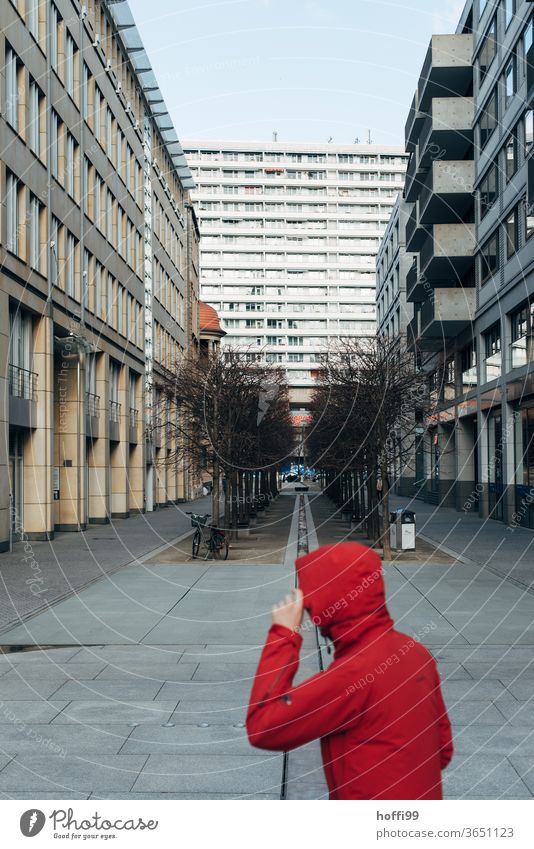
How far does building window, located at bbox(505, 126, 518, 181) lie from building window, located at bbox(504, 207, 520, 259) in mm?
1275

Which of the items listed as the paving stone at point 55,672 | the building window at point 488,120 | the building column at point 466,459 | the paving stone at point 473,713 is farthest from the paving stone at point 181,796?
the building column at point 466,459

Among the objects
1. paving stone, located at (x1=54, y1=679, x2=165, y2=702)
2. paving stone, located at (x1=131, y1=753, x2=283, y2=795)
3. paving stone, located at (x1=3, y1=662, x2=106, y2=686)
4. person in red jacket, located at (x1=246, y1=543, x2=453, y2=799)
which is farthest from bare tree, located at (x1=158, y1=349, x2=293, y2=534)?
person in red jacket, located at (x1=246, y1=543, x2=453, y2=799)

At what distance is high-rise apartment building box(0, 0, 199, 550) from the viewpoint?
2630 centimetres

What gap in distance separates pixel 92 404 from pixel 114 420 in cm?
494

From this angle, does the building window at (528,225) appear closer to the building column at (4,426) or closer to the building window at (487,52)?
the building window at (487,52)

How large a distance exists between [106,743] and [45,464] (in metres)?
21.9

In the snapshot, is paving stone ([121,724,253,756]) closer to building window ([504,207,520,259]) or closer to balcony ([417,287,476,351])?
building window ([504,207,520,259])

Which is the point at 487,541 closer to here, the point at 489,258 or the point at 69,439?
the point at 489,258

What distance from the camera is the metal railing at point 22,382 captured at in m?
26.0

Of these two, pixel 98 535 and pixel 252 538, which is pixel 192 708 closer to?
pixel 252 538

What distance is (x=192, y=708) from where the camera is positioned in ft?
27.2

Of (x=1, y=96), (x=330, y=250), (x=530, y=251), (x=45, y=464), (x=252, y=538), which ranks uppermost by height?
(x=330, y=250)

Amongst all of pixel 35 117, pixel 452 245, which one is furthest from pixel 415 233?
pixel 35 117
